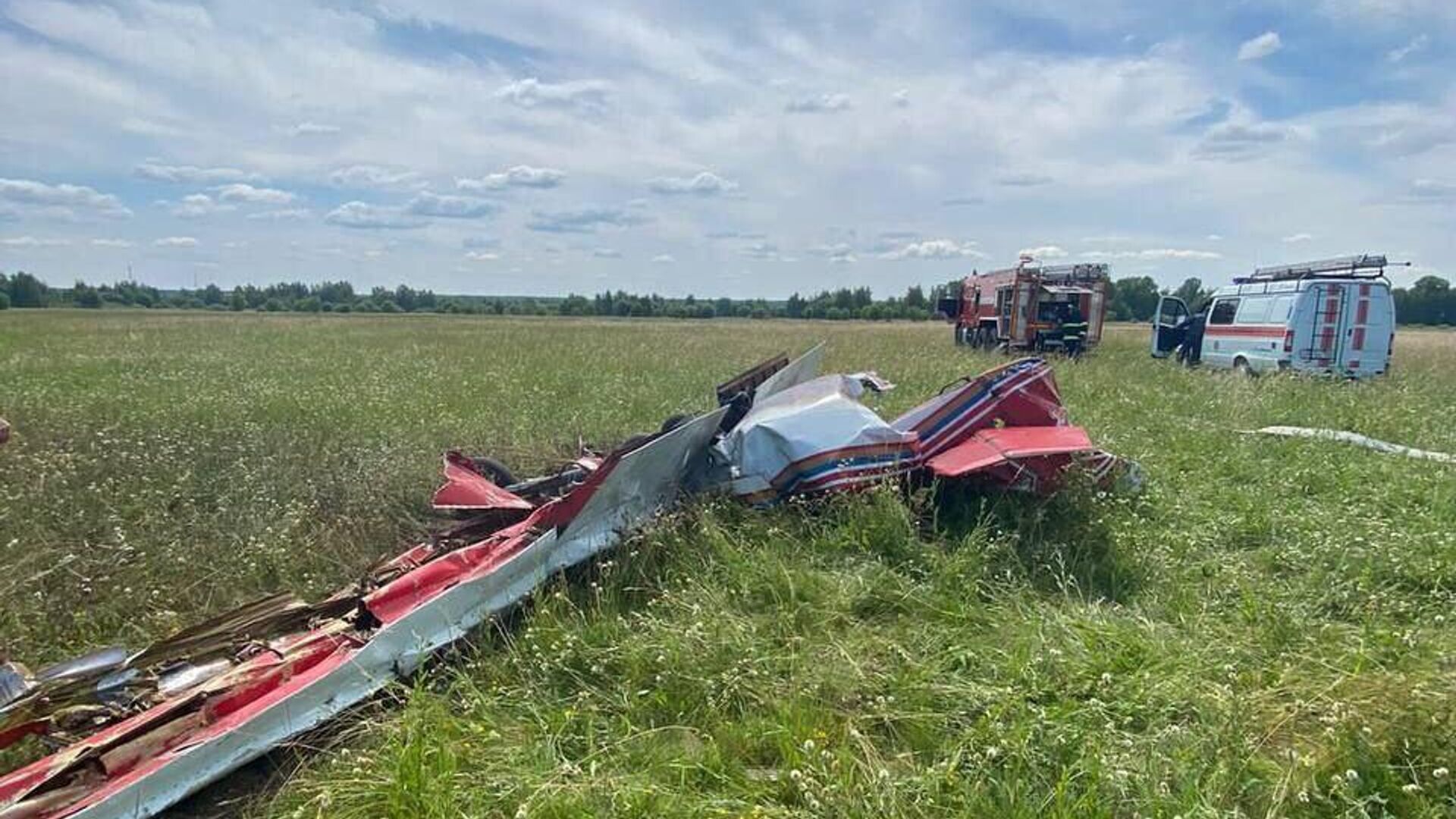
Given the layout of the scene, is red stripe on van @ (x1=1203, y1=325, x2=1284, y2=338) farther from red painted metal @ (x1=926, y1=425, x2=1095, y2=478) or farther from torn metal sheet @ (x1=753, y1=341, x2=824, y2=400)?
red painted metal @ (x1=926, y1=425, x2=1095, y2=478)

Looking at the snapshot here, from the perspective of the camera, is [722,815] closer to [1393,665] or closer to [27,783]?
[27,783]

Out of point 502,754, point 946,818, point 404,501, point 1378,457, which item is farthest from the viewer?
point 1378,457

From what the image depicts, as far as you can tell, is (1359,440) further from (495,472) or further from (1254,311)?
(1254,311)

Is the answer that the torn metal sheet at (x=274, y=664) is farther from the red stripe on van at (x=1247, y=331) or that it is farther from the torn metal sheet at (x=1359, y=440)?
the red stripe on van at (x=1247, y=331)

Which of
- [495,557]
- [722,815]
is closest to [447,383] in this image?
[495,557]

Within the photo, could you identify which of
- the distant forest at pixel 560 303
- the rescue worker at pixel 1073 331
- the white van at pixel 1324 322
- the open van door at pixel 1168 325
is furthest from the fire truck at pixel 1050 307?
the distant forest at pixel 560 303

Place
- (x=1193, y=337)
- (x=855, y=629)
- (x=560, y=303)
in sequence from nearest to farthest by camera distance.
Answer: (x=855, y=629), (x=1193, y=337), (x=560, y=303)

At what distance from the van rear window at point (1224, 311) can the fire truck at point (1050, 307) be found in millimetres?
3433

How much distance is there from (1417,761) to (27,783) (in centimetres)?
374

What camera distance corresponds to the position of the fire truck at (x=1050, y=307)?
1881 centimetres

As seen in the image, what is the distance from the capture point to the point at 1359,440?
21.1 ft

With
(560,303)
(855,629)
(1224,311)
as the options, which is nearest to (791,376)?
(855,629)

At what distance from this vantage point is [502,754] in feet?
7.63

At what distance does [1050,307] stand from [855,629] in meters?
17.9
